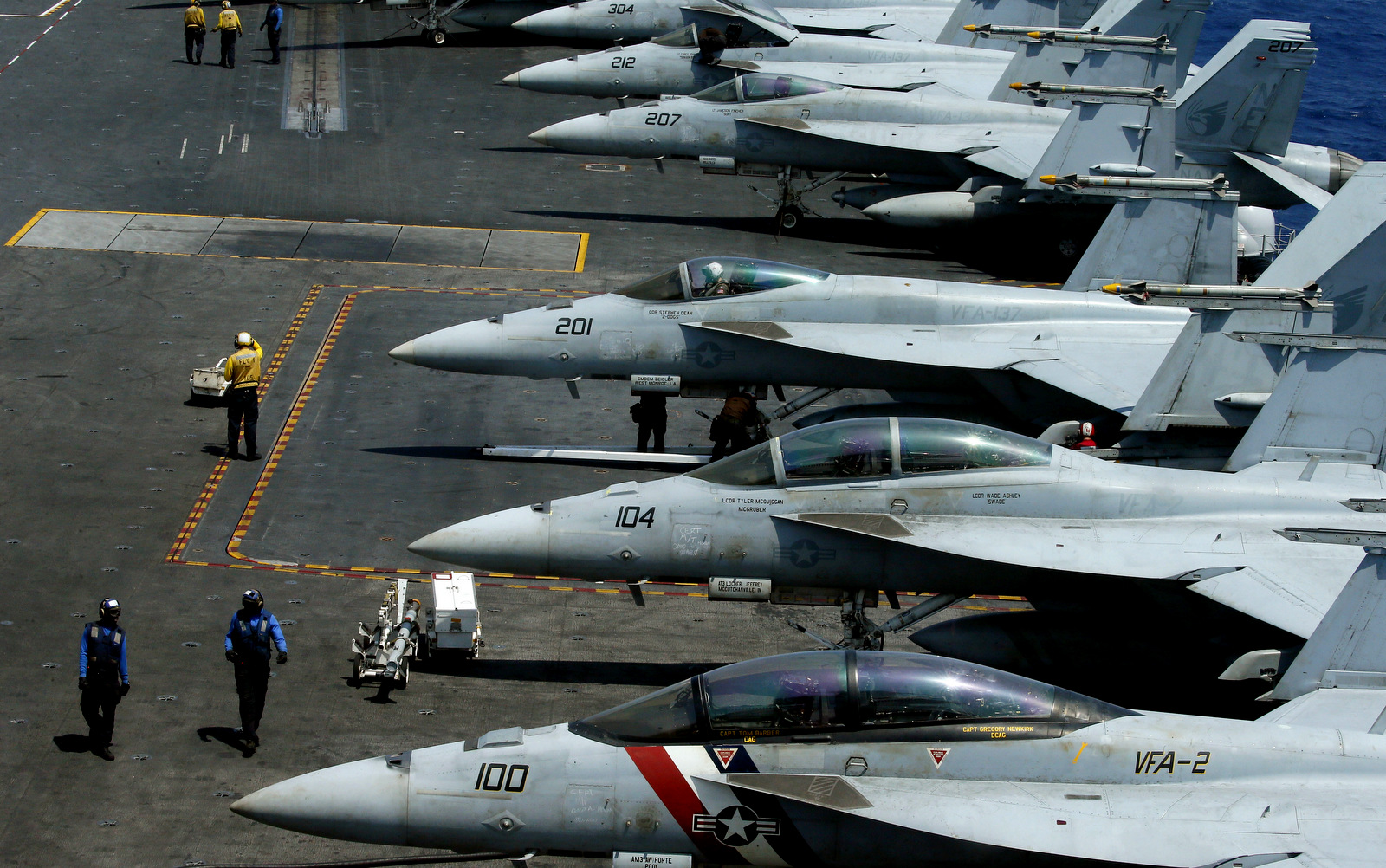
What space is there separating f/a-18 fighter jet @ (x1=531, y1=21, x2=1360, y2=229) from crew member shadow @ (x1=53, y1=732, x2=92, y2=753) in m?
21.3

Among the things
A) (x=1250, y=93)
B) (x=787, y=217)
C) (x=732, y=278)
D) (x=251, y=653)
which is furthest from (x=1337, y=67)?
(x=251, y=653)

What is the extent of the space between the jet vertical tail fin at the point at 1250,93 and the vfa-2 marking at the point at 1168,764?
76.3 ft

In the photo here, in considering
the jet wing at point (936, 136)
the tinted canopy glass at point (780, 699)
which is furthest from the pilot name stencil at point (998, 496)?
the jet wing at point (936, 136)

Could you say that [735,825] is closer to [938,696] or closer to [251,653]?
[938,696]

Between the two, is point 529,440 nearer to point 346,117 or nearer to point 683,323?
point 683,323

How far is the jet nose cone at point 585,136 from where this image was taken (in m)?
33.8

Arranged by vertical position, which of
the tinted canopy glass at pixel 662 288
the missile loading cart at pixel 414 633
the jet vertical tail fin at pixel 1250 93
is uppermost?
the jet vertical tail fin at pixel 1250 93

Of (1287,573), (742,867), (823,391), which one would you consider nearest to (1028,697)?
(742,867)

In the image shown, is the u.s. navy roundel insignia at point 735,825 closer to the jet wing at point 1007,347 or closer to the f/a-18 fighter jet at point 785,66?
the jet wing at point 1007,347

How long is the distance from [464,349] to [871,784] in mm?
12573

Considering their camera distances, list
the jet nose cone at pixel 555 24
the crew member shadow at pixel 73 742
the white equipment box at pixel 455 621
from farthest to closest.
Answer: the jet nose cone at pixel 555 24, the white equipment box at pixel 455 621, the crew member shadow at pixel 73 742

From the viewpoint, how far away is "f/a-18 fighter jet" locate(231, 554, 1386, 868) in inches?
436

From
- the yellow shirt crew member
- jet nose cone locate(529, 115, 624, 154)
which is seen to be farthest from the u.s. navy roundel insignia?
jet nose cone locate(529, 115, 624, 154)

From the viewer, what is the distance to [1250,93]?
103 feet
